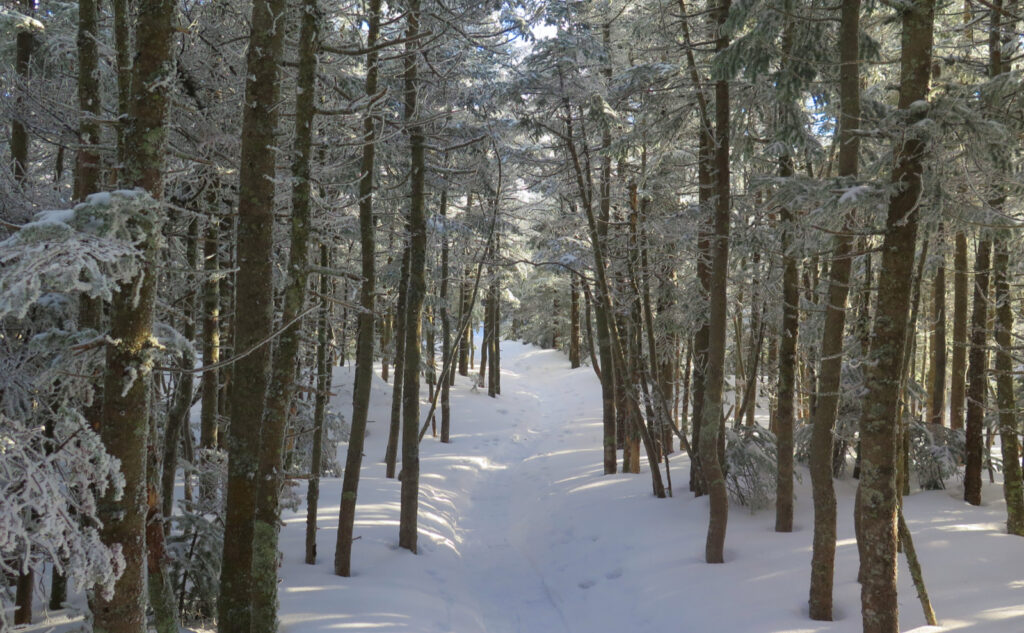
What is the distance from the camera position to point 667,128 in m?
10.0

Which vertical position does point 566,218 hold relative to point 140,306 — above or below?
above

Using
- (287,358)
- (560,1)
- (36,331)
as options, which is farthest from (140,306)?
(560,1)

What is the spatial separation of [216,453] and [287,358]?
2824 mm

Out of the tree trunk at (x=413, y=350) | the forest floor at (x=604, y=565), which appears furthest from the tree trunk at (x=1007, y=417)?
the tree trunk at (x=413, y=350)

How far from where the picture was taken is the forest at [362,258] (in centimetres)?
366

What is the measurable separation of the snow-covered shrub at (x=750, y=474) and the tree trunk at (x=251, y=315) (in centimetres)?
768

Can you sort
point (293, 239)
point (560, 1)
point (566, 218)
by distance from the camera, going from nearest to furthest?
point (293, 239) < point (560, 1) < point (566, 218)

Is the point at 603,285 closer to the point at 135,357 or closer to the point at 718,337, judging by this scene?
the point at 718,337

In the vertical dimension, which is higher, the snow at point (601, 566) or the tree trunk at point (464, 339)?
the tree trunk at point (464, 339)

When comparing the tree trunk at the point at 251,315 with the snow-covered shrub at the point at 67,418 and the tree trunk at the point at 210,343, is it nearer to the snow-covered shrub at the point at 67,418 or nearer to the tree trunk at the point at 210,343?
the snow-covered shrub at the point at 67,418

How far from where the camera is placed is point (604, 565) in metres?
9.76

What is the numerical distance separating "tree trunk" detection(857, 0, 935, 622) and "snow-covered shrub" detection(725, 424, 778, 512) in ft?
15.9

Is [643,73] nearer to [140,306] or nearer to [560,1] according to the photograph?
[560,1]

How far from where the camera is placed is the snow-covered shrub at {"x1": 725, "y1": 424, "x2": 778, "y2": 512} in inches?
411
